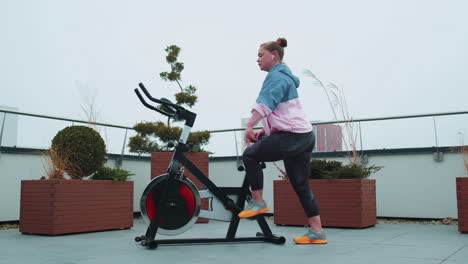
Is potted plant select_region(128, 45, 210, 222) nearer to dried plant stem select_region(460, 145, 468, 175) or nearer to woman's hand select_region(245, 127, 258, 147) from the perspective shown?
woman's hand select_region(245, 127, 258, 147)

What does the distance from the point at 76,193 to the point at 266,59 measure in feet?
7.72

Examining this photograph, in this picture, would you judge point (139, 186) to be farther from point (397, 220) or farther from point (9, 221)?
point (397, 220)

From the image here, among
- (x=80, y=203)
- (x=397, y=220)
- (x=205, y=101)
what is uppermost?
(x=205, y=101)

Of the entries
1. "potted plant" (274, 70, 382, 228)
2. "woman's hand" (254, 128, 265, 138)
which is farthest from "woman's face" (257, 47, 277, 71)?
"potted plant" (274, 70, 382, 228)

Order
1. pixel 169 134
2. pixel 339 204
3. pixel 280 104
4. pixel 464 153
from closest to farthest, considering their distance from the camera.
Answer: pixel 280 104
pixel 339 204
pixel 464 153
pixel 169 134

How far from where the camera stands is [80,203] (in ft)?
14.0

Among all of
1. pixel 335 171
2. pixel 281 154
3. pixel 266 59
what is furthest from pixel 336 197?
pixel 266 59

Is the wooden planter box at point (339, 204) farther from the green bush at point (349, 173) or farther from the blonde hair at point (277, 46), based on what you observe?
the blonde hair at point (277, 46)

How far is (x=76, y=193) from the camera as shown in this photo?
13.9ft

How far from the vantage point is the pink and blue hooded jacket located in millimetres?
2994

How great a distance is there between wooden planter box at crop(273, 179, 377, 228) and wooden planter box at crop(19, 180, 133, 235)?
1975 millimetres

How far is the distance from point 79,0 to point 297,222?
492cm

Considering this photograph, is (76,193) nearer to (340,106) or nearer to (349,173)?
(349,173)


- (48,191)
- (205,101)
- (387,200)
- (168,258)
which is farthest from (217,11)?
(168,258)
